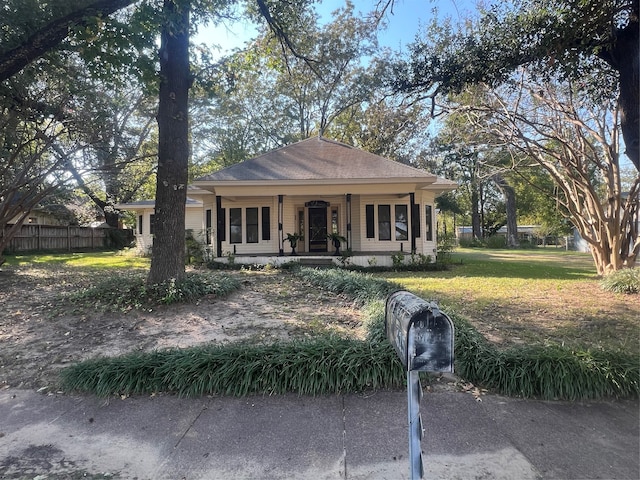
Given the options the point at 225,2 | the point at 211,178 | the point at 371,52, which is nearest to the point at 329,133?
the point at 371,52

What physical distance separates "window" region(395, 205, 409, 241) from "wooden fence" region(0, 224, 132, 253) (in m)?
19.4

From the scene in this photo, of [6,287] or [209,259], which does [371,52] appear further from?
[6,287]

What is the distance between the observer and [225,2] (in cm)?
761

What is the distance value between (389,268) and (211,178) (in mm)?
7422

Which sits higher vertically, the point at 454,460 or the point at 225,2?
the point at 225,2

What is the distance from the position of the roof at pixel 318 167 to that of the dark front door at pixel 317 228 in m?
2.32

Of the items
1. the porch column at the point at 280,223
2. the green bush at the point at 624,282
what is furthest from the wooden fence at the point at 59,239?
the green bush at the point at 624,282

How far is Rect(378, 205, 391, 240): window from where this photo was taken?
15938 mm

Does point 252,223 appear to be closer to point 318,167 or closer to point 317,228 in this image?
point 317,228

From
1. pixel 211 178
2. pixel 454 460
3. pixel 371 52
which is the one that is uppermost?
pixel 371 52

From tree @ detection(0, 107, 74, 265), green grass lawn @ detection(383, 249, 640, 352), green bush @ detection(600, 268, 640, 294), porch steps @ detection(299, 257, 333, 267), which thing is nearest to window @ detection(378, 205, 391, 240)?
porch steps @ detection(299, 257, 333, 267)

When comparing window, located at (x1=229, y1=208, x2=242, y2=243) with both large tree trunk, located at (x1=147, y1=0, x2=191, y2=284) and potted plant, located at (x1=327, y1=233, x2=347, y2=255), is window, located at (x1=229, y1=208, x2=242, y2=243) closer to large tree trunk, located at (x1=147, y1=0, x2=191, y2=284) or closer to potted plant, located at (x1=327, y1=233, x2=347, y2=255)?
potted plant, located at (x1=327, y1=233, x2=347, y2=255)

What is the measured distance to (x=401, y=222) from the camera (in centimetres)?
1592

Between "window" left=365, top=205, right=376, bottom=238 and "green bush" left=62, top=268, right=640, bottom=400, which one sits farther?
"window" left=365, top=205, right=376, bottom=238
